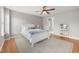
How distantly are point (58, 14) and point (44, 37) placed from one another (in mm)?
435

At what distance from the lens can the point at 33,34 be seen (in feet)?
4.88

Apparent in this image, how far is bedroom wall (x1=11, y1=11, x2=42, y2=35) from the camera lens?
58.4 inches

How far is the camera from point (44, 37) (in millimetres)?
1535

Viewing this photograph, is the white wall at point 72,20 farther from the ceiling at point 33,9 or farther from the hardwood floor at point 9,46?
the hardwood floor at point 9,46

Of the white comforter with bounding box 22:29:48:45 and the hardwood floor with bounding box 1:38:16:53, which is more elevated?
the white comforter with bounding box 22:29:48:45

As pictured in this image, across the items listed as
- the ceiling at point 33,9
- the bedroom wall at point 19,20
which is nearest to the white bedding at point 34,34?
the bedroom wall at point 19,20

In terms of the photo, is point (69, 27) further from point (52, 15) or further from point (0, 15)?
point (0, 15)

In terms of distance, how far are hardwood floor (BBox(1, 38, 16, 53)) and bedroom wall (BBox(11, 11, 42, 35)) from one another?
14 cm

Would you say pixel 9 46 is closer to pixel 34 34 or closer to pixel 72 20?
pixel 34 34

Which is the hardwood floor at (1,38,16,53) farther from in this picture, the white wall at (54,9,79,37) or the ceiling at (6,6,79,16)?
the white wall at (54,9,79,37)

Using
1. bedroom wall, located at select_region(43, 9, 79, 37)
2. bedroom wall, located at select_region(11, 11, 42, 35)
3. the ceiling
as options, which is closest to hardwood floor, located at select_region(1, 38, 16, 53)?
bedroom wall, located at select_region(11, 11, 42, 35)

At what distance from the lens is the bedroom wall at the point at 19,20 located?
1.48 metres

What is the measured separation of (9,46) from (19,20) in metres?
0.44
